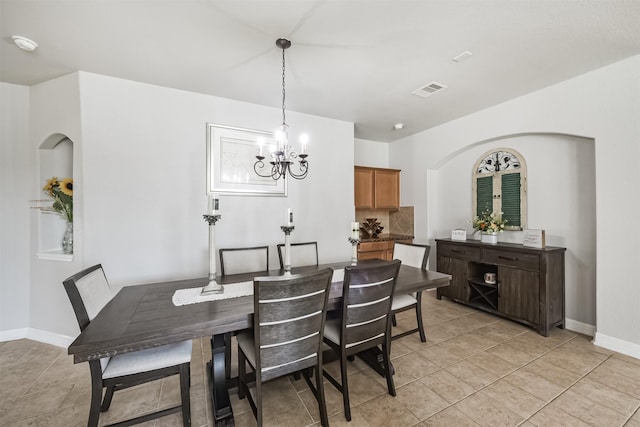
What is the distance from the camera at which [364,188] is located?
459 centimetres

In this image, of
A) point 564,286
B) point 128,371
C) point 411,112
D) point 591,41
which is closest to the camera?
point 128,371

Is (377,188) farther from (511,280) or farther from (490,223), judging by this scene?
(511,280)

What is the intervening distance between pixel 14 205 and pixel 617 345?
6181 millimetres

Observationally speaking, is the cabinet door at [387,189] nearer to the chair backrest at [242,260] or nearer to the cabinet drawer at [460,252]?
the cabinet drawer at [460,252]

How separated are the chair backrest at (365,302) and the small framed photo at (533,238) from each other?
230 cm

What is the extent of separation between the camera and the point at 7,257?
2.82 m

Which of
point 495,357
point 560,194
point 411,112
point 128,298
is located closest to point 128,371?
point 128,298

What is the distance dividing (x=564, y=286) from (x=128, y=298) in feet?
14.0

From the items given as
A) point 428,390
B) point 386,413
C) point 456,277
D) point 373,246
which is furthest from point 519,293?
point 386,413

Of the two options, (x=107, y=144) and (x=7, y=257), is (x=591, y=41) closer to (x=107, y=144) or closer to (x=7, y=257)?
(x=107, y=144)

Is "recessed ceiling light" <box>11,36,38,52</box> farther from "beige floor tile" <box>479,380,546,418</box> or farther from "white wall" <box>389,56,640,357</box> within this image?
"white wall" <box>389,56,640,357</box>

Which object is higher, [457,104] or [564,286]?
[457,104]

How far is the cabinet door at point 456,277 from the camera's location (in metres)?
3.61

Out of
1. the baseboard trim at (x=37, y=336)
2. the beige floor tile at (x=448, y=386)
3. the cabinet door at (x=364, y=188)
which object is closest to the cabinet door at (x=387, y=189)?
the cabinet door at (x=364, y=188)
